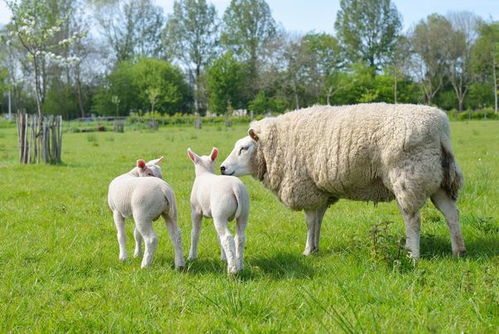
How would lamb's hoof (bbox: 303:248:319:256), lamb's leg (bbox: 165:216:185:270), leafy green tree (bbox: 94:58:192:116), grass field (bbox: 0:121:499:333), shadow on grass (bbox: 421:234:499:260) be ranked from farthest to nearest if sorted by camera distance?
leafy green tree (bbox: 94:58:192:116)
lamb's hoof (bbox: 303:248:319:256)
shadow on grass (bbox: 421:234:499:260)
lamb's leg (bbox: 165:216:185:270)
grass field (bbox: 0:121:499:333)

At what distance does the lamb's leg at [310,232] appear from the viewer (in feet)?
18.2

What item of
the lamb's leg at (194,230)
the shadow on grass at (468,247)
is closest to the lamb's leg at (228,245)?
the lamb's leg at (194,230)

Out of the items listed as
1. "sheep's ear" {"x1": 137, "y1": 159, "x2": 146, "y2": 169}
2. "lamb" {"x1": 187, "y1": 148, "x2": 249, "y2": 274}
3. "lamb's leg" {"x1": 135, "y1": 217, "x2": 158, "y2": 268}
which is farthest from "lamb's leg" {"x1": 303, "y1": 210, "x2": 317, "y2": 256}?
"sheep's ear" {"x1": 137, "y1": 159, "x2": 146, "y2": 169}

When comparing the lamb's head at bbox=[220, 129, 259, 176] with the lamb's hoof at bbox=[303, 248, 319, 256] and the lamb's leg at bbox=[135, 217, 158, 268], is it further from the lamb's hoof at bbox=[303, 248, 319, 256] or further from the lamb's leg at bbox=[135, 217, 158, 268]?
the lamb's leg at bbox=[135, 217, 158, 268]

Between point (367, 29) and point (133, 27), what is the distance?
31.0 metres

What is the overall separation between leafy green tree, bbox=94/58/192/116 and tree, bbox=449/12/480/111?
34.8m

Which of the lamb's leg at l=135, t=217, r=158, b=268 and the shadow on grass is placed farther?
the shadow on grass

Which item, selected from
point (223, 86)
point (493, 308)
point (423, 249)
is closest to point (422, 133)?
point (423, 249)

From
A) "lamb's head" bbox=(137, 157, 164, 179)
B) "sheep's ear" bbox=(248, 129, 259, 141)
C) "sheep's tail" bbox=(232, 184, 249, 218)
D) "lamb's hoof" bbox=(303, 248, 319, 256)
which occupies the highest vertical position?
"sheep's ear" bbox=(248, 129, 259, 141)

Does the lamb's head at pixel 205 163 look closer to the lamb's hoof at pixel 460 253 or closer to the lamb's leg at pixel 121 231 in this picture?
the lamb's leg at pixel 121 231

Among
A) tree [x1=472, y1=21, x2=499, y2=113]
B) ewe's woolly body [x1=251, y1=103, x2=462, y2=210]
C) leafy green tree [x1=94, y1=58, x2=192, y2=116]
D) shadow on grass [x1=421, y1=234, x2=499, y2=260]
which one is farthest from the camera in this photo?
leafy green tree [x1=94, y1=58, x2=192, y2=116]

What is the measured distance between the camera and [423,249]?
5.47 m

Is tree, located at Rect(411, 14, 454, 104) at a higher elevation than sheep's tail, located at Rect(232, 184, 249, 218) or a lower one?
higher

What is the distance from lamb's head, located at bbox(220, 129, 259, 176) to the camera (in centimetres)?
614
